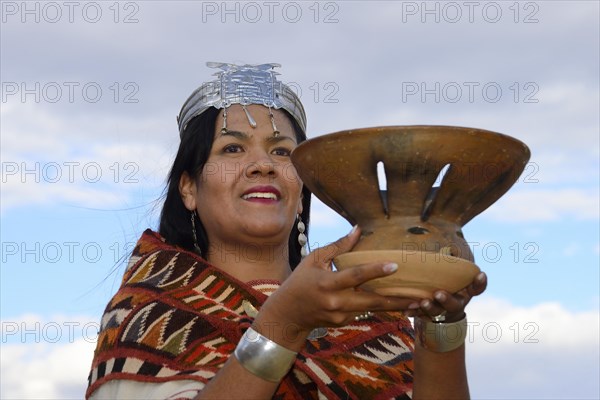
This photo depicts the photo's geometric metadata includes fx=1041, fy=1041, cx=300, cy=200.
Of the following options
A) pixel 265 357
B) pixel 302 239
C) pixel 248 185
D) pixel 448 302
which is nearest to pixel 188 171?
pixel 248 185

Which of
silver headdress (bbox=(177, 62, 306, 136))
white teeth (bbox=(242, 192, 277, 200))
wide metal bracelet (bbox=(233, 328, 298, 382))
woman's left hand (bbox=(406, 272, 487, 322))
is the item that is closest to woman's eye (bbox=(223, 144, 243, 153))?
silver headdress (bbox=(177, 62, 306, 136))

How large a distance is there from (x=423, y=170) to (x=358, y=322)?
1.58 metres

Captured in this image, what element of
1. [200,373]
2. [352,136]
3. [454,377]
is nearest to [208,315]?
[200,373]

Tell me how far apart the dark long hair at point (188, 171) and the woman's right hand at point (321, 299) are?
57.5 inches

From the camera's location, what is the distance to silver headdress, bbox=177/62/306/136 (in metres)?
5.11

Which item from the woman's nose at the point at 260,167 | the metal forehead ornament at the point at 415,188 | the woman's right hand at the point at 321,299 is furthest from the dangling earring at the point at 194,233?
the metal forehead ornament at the point at 415,188

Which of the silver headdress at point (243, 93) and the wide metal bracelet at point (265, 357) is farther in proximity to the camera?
the silver headdress at point (243, 93)

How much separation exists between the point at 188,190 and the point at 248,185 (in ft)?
1.60

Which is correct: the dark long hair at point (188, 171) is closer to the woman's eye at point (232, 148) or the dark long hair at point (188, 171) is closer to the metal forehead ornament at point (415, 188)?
the woman's eye at point (232, 148)

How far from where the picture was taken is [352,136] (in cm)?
347

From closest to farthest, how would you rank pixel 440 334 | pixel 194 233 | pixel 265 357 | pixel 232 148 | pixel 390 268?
1. pixel 390 268
2. pixel 265 357
3. pixel 440 334
4. pixel 232 148
5. pixel 194 233

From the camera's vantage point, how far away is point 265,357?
12.1 ft

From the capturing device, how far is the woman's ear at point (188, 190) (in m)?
5.13

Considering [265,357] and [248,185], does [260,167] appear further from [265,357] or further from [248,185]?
[265,357]
